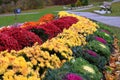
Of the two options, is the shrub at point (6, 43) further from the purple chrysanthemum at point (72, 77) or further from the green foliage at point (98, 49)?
the green foliage at point (98, 49)

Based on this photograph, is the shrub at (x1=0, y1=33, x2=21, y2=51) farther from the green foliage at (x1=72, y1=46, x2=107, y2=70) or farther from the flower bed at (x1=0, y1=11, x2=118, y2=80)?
the green foliage at (x1=72, y1=46, x2=107, y2=70)

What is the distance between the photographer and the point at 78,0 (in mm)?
48812

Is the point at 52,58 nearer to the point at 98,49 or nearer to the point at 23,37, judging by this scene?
the point at 23,37

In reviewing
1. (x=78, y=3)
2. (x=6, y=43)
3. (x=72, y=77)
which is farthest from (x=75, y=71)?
(x=78, y=3)

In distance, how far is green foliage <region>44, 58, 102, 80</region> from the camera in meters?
5.34

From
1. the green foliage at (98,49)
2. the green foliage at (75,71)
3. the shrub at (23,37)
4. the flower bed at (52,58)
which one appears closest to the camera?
the flower bed at (52,58)

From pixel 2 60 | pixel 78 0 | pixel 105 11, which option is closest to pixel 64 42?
pixel 2 60

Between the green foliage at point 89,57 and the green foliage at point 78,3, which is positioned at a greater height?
the green foliage at point 89,57

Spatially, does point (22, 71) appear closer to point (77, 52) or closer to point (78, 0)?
point (77, 52)

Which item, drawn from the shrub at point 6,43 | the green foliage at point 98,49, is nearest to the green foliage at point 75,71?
the shrub at point 6,43

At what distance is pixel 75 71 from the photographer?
626 cm

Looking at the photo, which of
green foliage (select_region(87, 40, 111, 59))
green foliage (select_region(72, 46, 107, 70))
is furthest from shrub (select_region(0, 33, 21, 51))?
green foliage (select_region(87, 40, 111, 59))

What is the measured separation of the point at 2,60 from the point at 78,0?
44.5 metres

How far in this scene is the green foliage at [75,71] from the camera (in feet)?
17.5
